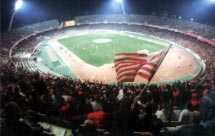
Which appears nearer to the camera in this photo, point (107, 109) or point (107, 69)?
point (107, 109)

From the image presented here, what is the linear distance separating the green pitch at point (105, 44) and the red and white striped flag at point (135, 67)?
10.3 ft

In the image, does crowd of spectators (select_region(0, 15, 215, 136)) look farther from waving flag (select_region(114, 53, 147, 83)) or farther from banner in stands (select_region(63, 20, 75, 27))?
banner in stands (select_region(63, 20, 75, 27))

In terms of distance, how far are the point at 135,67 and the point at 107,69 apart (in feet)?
9.78

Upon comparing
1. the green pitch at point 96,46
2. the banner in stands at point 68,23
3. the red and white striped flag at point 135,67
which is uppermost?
the banner in stands at point 68,23

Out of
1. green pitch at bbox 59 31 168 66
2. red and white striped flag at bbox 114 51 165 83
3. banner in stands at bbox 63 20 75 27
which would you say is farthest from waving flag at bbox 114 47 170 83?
banner in stands at bbox 63 20 75 27

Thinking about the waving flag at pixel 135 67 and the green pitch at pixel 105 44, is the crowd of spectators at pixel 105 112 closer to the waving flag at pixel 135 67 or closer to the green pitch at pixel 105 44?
the waving flag at pixel 135 67

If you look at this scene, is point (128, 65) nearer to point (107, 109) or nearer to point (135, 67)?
point (135, 67)

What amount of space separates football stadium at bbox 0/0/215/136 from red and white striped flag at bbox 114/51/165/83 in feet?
0.22

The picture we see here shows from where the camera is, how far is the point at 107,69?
90.1 ft

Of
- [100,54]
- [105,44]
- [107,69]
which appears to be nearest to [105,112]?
[107,69]

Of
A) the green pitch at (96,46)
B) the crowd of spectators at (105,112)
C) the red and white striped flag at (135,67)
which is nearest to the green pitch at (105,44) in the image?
the green pitch at (96,46)

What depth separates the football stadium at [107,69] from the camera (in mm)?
12070

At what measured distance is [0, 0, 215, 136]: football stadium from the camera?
12070 mm

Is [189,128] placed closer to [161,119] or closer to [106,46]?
[161,119]
